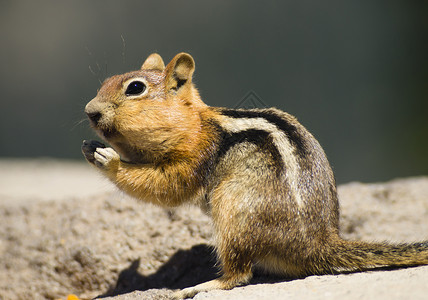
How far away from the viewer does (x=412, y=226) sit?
164 inches

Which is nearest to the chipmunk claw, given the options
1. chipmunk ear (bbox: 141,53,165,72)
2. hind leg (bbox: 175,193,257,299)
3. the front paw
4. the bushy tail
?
the front paw

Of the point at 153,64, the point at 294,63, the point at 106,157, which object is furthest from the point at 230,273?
the point at 294,63

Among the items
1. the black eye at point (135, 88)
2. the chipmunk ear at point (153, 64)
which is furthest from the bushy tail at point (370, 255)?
the chipmunk ear at point (153, 64)

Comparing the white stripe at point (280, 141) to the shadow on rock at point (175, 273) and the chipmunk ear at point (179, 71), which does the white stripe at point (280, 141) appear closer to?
the chipmunk ear at point (179, 71)

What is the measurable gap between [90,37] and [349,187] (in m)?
7.50

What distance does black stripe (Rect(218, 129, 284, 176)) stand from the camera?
295 centimetres

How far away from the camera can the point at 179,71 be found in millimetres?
3344

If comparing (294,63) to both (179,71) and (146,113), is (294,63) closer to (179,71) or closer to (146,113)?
(179,71)

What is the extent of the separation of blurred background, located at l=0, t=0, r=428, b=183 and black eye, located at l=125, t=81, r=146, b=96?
250 inches

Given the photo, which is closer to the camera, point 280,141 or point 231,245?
point 231,245

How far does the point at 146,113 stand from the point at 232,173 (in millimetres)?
636

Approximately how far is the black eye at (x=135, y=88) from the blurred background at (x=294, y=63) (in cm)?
635

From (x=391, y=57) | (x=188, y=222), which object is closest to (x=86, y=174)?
(x=188, y=222)

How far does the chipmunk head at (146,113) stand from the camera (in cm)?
311
